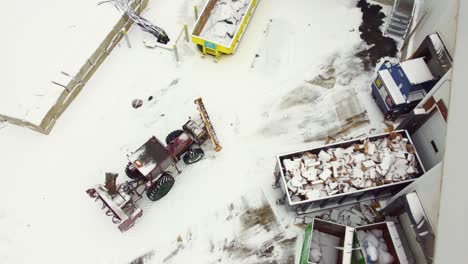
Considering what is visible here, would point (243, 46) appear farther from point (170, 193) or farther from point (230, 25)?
point (170, 193)

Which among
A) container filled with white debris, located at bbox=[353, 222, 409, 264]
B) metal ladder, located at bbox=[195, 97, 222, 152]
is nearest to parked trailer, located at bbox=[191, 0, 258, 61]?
metal ladder, located at bbox=[195, 97, 222, 152]

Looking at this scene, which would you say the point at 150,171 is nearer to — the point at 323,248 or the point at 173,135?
the point at 173,135

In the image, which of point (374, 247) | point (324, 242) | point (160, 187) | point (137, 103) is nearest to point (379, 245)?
point (374, 247)

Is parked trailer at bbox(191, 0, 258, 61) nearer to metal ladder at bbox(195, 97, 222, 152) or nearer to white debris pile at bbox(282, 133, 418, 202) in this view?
metal ladder at bbox(195, 97, 222, 152)

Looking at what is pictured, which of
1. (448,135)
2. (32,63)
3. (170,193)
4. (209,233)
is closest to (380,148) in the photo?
(448,135)

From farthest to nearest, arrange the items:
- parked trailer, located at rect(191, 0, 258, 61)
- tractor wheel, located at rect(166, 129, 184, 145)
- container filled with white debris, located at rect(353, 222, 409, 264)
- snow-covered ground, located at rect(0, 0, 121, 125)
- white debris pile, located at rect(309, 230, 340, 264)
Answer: parked trailer, located at rect(191, 0, 258, 61) < snow-covered ground, located at rect(0, 0, 121, 125) < tractor wheel, located at rect(166, 129, 184, 145) < white debris pile, located at rect(309, 230, 340, 264) < container filled with white debris, located at rect(353, 222, 409, 264)
